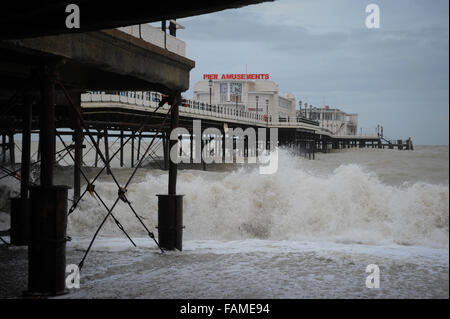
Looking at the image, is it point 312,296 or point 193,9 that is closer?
point 193,9

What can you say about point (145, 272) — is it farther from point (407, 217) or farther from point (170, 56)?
point (407, 217)

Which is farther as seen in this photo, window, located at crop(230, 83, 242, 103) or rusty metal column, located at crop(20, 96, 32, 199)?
window, located at crop(230, 83, 242, 103)

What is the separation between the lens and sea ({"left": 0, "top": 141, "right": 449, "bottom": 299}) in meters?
6.99

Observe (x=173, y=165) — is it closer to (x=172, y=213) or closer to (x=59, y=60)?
(x=172, y=213)

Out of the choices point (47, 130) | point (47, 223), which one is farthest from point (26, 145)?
point (47, 223)

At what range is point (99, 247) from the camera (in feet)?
35.0

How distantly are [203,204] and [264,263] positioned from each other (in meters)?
9.48

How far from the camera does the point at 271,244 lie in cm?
1162

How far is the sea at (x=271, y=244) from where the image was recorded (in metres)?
6.99

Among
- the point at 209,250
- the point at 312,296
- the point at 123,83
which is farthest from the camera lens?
the point at 209,250

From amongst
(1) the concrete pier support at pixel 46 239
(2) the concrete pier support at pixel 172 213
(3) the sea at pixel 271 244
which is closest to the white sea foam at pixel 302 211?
(3) the sea at pixel 271 244

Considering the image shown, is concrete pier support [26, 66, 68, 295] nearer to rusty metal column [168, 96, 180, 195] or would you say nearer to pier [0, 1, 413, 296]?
pier [0, 1, 413, 296]

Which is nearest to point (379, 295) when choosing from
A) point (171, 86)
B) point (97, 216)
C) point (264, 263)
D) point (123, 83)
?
point (264, 263)

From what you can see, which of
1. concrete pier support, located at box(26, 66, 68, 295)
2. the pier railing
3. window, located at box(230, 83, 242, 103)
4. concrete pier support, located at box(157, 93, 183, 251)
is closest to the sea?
concrete pier support, located at box(157, 93, 183, 251)
